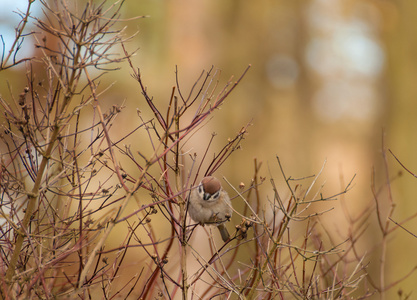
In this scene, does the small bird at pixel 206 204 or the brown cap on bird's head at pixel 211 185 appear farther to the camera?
the small bird at pixel 206 204

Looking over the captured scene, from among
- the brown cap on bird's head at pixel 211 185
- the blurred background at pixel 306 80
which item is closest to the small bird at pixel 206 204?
the brown cap on bird's head at pixel 211 185

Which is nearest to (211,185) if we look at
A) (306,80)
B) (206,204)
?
(206,204)

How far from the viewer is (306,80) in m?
11.6

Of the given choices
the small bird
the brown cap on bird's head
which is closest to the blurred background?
the small bird

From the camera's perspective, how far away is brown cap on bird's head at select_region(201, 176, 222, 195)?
11.8 feet

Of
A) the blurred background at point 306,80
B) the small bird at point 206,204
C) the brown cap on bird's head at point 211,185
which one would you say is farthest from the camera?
the blurred background at point 306,80

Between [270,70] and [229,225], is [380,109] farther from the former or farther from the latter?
[229,225]

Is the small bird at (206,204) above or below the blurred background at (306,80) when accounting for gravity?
below

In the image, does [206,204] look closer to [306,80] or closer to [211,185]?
[211,185]

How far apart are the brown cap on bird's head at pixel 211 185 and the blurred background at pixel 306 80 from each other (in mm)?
5201

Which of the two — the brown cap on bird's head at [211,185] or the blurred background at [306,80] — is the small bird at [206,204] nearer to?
the brown cap on bird's head at [211,185]

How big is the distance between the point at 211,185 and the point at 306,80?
8.46 m

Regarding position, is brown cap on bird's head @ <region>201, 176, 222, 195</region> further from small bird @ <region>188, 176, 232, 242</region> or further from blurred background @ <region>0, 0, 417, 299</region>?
blurred background @ <region>0, 0, 417, 299</region>

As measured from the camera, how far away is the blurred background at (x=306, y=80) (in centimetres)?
882
